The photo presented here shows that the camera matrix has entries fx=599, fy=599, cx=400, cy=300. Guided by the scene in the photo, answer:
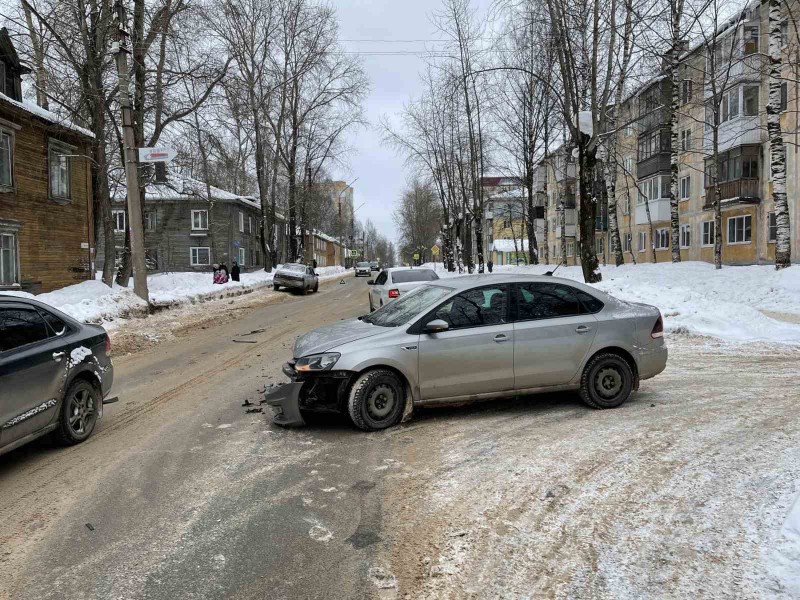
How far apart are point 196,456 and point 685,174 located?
3771 centimetres

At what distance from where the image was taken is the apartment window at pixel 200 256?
50125mm

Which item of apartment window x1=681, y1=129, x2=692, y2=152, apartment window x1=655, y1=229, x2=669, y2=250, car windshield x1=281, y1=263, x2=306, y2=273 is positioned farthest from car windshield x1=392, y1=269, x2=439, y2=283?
apartment window x1=655, y1=229, x2=669, y2=250

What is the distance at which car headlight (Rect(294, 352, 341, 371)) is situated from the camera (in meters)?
5.64

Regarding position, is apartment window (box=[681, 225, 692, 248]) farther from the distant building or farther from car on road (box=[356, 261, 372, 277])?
car on road (box=[356, 261, 372, 277])

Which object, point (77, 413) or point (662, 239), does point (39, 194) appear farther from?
point (662, 239)

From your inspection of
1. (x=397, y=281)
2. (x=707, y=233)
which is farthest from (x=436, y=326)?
(x=707, y=233)

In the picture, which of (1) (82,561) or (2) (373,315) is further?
(2) (373,315)

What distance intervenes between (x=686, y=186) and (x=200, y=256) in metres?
37.0

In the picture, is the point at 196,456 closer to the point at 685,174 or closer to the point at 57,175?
the point at 57,175

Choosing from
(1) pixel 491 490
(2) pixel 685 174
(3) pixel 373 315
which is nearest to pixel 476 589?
(1) pixel 491 490

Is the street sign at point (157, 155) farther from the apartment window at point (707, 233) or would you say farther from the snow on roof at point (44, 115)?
the apartment window at point (707, 233)

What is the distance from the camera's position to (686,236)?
36.5 m

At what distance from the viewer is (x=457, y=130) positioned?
119ft

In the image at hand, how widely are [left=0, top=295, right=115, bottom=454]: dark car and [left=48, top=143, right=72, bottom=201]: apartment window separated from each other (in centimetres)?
1850
